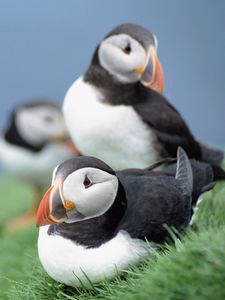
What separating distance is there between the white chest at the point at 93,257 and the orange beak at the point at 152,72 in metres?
1.26

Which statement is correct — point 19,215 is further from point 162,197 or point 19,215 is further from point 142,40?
point 162,197

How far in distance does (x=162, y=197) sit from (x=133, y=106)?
1.16 meters

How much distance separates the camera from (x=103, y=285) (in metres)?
3.14

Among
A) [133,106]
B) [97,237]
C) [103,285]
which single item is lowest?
[103,285]

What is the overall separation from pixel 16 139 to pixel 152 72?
388 cm

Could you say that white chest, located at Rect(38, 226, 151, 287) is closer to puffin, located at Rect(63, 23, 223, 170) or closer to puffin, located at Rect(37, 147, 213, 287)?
puffin, located at Rect(37, 147, 213, 287)

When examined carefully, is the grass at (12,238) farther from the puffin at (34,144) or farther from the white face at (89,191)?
the white face at (89,191)

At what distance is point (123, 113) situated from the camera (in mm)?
4277

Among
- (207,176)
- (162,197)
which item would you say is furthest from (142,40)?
(162,197)

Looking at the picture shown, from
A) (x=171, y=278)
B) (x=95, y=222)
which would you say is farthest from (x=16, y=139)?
(x=171, y=278)

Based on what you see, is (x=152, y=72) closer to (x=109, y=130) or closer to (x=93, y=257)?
(x=109, y=130)

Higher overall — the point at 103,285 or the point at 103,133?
the point at 103,133

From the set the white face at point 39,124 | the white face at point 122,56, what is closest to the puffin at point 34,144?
the white face at point 39,124

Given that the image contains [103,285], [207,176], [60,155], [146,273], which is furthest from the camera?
[60,155]
